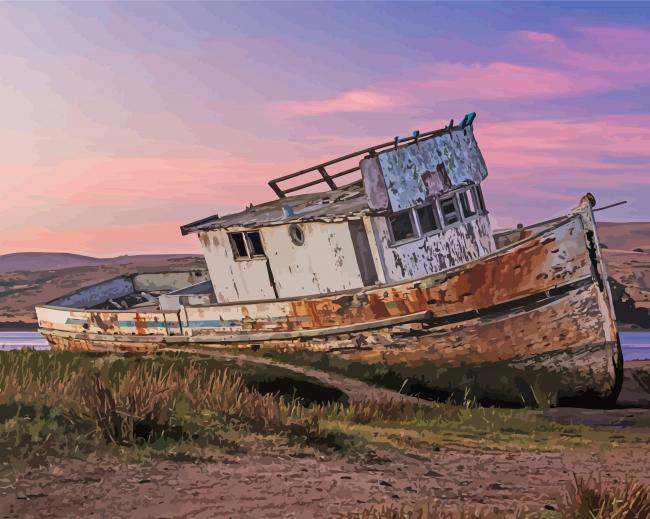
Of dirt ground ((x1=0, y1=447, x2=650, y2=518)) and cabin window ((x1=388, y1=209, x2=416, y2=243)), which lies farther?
cabin window ((x1=388, y1=209, x2=416, y2=243))

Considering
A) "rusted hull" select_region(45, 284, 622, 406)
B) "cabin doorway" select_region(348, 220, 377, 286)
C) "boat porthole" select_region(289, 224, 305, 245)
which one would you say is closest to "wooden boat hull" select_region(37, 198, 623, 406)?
"rusted hull" select_region(45, 284, 622, 406)

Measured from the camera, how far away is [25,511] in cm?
525

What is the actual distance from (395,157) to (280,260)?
9.56 feet

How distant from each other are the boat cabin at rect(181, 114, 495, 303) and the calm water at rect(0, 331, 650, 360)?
201 inches

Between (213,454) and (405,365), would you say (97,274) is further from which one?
(213,454)

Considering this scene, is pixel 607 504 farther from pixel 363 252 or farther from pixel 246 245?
pixel 246 245

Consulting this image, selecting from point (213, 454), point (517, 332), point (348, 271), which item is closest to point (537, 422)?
point (517, 332)

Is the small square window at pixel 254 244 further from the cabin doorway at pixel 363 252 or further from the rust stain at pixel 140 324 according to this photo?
the rust stain at pixel 140 324

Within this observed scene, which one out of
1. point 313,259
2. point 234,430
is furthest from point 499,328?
point 234,430

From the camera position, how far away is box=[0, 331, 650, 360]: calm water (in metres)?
23.1

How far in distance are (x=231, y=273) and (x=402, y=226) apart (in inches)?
146

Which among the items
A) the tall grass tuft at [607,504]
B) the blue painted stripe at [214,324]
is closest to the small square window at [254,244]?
the blue painted stripe at [214,324]

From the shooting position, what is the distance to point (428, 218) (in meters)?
14.9

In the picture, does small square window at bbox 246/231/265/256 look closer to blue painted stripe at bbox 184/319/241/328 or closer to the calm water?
blue painted stripe at bbox 184/319/241/328
